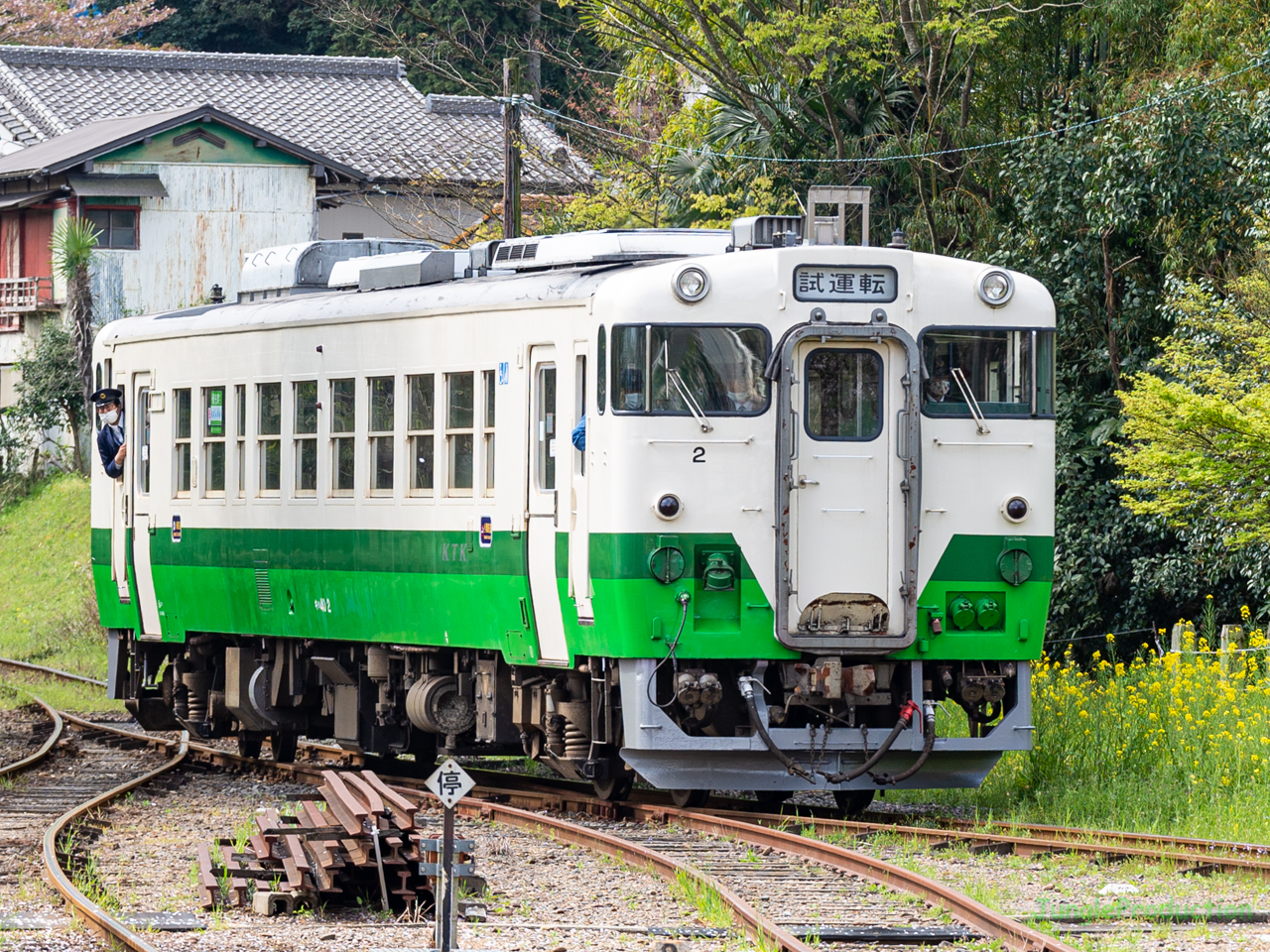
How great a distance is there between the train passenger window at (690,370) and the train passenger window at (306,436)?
3.85 meters

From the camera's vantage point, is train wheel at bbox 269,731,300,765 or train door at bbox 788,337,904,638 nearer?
train door at bbox 788,337,904,638

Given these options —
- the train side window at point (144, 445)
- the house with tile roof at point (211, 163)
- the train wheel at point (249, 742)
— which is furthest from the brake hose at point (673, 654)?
→ the house with tile roof at point (211, 163)

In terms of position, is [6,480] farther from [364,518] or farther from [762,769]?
[762,769]

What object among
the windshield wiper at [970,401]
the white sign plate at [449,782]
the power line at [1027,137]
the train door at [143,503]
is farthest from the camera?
the power line at [1027,137]

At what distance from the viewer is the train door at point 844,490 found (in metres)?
12.3

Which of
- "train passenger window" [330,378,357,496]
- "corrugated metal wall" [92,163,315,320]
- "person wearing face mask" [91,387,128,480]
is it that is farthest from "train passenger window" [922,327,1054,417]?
"corrugated metal wall" [92,163,315,320]

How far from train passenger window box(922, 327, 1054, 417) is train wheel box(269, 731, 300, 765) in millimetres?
6715

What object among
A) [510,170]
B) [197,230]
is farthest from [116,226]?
[510,170]

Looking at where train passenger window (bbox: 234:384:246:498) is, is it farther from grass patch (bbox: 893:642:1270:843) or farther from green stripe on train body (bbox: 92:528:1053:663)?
grass patch (bbox: 893:642:1270:843)

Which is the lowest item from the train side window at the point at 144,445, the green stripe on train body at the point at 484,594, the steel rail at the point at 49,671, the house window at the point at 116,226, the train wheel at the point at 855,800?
the steel rail at the point at 49,671

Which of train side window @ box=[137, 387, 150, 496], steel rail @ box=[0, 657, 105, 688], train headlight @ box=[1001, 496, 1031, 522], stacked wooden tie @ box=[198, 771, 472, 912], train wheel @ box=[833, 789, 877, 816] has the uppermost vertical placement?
train side window @ box=[137, 387, 150, 496]

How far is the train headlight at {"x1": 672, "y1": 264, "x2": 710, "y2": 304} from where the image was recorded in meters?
12.2

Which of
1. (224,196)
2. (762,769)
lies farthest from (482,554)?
(224,196)

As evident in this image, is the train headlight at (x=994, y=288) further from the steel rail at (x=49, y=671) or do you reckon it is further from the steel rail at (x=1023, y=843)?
the steel rail at (x=49, y=671)
